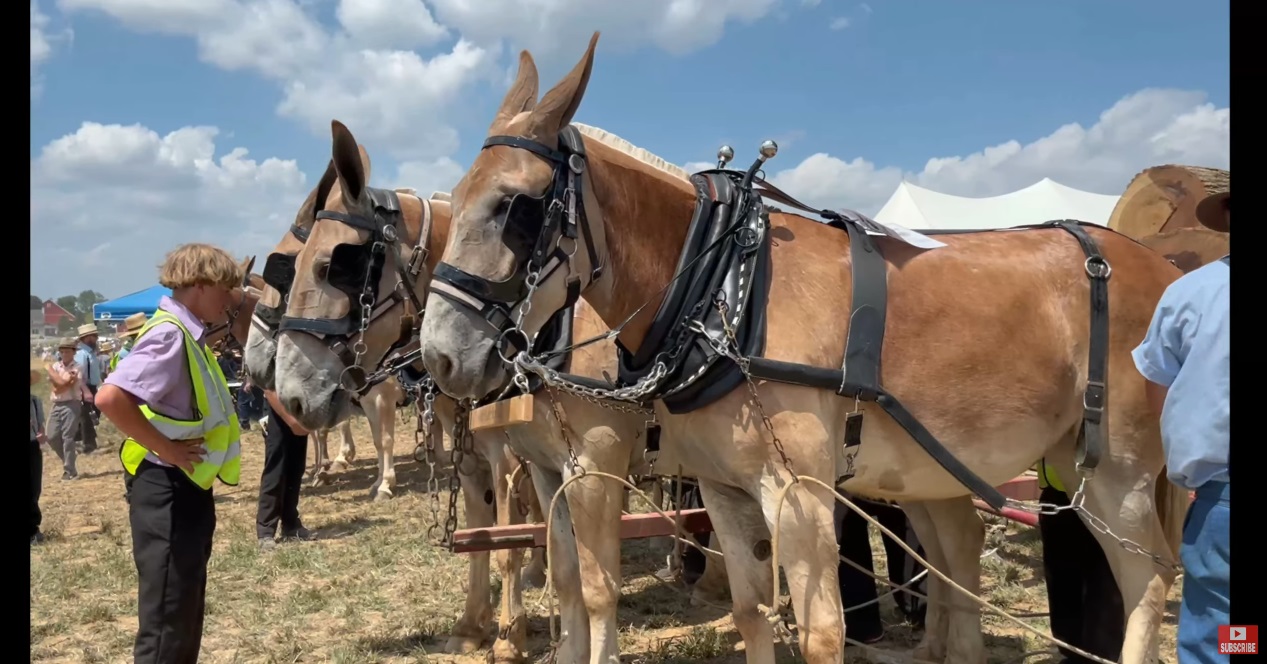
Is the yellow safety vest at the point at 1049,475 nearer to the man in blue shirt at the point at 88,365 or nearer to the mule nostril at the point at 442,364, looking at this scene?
the mule nostril at the point at 442,364

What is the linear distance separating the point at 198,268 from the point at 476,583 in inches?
97.4

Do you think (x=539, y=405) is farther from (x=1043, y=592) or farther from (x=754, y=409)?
(x=1043, y=592)

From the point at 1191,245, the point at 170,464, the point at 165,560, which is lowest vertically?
the point at 165,560

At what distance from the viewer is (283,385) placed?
11.1ft

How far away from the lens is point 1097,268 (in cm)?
269

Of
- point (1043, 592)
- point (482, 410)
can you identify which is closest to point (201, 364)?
point (482, 410)

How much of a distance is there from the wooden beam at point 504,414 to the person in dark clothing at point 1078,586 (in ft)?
6.83

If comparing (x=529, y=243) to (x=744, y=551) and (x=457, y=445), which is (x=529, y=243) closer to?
(x=744, y=551)

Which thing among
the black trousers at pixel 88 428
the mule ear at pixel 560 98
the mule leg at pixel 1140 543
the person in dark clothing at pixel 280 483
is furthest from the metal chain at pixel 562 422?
the black trousers at pixel 88 428

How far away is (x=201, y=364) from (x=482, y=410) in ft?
3.73

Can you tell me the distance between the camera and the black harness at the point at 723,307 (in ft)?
7.68

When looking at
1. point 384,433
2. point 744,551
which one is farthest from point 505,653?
point 384,433

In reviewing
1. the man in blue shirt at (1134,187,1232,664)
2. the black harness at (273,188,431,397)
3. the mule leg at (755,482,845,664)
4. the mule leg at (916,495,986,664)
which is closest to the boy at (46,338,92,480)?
the black harness at (273,188,431,397)

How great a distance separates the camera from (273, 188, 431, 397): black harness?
3.43 m
